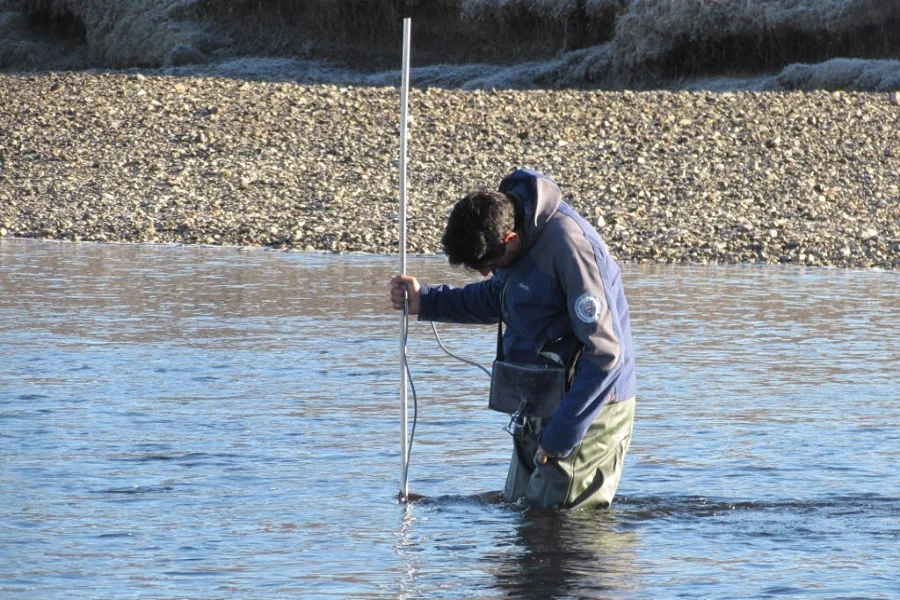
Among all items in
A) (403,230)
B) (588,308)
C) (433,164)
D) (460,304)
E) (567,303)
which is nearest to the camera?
(588,308)

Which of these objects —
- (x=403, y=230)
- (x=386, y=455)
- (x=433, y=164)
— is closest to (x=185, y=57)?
(x=433, y=164)

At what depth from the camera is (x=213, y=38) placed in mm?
34156

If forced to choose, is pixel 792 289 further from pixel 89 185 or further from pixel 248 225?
pixel 89 185

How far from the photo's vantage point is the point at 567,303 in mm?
5105

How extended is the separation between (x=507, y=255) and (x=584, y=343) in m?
0.35

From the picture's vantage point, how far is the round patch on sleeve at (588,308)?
16.4 feet

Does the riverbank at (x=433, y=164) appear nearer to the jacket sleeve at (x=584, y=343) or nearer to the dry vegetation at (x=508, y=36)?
the dry vegetation at (x=508, y=36)

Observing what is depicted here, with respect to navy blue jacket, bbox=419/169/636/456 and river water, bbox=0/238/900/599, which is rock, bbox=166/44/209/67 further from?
navy blue jacket, bbox=419/169/636/456

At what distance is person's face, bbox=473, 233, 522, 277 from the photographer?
507 centimetres

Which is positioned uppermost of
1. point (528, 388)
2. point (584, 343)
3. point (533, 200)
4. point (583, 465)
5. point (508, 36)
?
point (508, 36)

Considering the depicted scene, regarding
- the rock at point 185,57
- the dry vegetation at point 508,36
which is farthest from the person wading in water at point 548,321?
the rock at point 185,57

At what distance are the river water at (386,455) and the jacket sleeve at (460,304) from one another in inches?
28.5

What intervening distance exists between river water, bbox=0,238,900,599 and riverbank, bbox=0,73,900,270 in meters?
2.67

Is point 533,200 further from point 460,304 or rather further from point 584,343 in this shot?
point 460,304
